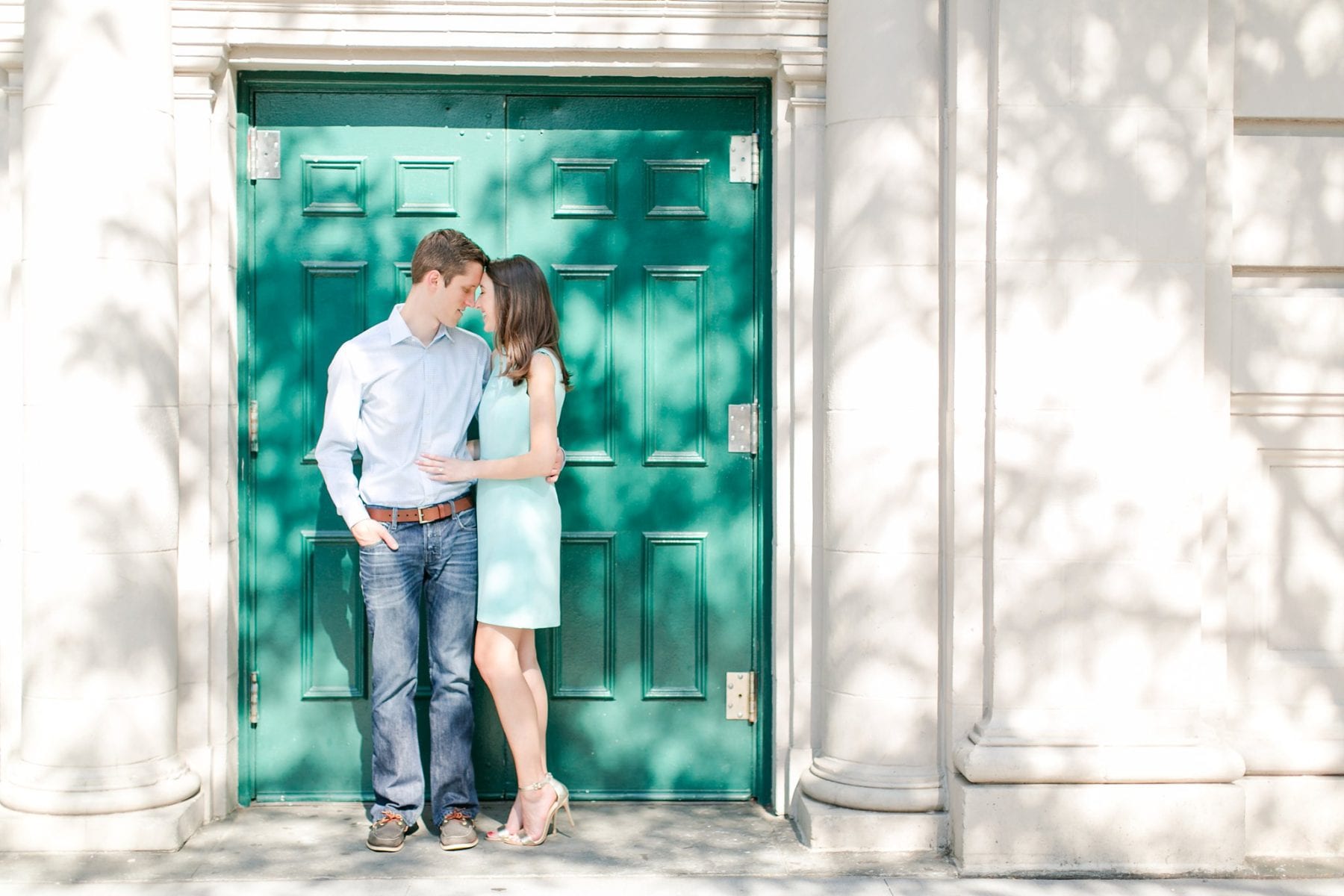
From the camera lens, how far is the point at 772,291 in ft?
16.4

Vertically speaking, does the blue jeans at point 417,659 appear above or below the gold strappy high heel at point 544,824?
above

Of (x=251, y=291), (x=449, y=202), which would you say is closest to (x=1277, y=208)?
(x=449, y=202)

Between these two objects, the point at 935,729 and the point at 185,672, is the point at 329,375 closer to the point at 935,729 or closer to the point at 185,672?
the point at 185,672

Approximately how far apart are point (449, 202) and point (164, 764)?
2278mm

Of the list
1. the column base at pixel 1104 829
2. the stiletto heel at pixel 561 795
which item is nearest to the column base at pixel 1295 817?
the column base at pixel 1104 829

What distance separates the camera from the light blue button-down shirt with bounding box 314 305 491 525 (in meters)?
4.62

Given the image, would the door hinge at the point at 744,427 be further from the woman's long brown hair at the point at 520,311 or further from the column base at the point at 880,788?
the column base at the point at 880,788

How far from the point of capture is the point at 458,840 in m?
4.61

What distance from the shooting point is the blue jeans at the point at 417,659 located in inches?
183

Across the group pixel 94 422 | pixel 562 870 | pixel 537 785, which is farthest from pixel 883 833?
pixel 94 422

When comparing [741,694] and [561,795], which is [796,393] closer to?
[741,694]

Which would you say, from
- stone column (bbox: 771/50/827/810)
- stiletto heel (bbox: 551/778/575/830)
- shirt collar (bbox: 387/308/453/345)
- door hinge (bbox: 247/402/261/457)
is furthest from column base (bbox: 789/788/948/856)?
door hinge (bbox: 247/402/261/457)

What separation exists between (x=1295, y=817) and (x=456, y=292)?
3433 millimetres

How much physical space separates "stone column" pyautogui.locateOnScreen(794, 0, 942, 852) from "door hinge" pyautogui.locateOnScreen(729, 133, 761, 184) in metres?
0.43
